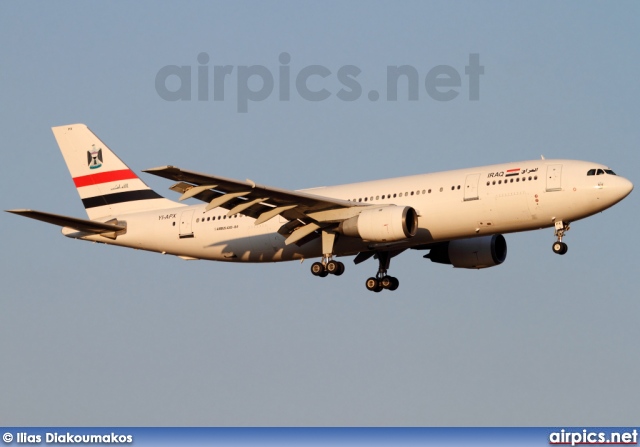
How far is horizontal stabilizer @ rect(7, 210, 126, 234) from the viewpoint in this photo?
58.1 metres

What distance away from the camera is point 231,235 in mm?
62031

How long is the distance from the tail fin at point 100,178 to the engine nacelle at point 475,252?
13.7m

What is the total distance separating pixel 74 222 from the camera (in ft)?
203

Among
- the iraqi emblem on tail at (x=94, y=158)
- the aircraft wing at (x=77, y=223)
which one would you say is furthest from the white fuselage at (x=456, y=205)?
the iraqi emblem on tail at (x=94, y=158)

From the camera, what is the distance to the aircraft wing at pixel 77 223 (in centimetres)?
5819

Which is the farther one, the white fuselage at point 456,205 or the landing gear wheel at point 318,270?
the landing gear wheel at point 318,270

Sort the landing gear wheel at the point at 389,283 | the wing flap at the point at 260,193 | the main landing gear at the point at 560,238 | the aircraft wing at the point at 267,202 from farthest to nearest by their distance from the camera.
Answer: the landing gear wheel at the point at 389,283 < the main landing gear at the point at 560,238 < the aircraft wing at the point at 267,202 < the wing flap at the point at 260,193

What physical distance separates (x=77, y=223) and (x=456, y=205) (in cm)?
1806

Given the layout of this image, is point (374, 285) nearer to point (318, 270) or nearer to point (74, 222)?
point (318, 270)

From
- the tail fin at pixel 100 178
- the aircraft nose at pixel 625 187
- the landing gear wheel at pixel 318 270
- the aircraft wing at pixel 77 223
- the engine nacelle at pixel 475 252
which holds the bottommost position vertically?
the landing gear wheel at pixel 318 270

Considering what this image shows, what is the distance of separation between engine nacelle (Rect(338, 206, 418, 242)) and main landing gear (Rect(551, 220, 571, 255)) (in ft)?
19.6

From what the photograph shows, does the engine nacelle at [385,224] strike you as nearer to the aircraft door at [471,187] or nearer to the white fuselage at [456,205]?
the white fuselage at [456,205]

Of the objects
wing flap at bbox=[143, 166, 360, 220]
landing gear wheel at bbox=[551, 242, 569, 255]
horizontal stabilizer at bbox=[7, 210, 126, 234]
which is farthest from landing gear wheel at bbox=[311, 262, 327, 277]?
horizontal stabilizer at bbox=[7, 210, 126, 234]

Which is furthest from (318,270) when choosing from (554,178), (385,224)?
(554,178)
